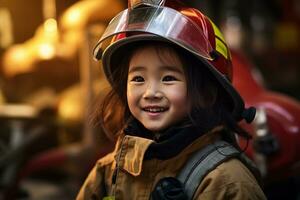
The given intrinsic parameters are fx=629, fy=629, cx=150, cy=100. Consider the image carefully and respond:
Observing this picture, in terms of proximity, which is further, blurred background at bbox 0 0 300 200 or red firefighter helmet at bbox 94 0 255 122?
blurred background at bbox 0 0 300 200

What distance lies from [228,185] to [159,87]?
1.51ft

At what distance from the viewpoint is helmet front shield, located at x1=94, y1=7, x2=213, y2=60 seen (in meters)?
2.36

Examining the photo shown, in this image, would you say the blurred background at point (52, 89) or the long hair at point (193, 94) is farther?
the blurred background at point (52, 89)

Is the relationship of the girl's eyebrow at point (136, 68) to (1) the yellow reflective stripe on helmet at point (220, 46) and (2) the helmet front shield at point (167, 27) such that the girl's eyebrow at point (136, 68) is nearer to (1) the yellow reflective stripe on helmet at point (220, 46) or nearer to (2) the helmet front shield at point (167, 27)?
(2) the helmet front shield at point (167, 27)

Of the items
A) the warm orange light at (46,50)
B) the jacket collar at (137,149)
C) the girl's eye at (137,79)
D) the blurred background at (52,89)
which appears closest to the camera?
the jacket collar at (137,149)

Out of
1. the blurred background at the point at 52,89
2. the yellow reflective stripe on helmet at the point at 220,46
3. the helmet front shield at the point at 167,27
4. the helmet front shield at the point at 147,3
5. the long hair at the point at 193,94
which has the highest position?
the helmet front shield at the point at 147,3

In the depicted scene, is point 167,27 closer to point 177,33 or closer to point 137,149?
point 177,33

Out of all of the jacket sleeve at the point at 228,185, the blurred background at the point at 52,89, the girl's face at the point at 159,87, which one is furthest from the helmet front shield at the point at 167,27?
the blurred background at the point at 52,89

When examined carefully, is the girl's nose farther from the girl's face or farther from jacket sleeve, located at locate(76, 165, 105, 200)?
jacket sleeve, located at locate(76, 165, 105, 200)

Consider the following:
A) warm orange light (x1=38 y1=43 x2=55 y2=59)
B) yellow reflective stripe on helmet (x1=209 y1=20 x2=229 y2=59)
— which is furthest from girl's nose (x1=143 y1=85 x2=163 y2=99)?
warm orange light (x1=38 y1=43 x2=55 y2=59)

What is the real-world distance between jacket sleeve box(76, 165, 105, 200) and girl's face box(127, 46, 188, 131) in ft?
1.19

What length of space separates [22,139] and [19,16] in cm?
92

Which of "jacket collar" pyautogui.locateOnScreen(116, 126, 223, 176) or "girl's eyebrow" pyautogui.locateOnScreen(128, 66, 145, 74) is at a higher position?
"girl's eyebrow" pyautogui.locateOnScreen(128, 66, 145, 74)

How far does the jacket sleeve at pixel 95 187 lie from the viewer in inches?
106
